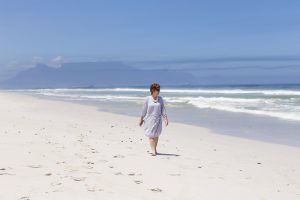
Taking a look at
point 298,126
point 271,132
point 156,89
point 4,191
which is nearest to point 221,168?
point 156,89

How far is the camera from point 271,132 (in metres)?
13.3

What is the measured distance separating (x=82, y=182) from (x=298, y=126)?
10041 millimetres

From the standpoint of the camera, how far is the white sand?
587 centimetres

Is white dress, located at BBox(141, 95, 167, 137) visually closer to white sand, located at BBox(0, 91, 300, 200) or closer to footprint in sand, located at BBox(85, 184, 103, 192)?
white sand, located at BBox(0, 91, 300, 200)

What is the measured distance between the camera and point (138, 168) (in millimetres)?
7496

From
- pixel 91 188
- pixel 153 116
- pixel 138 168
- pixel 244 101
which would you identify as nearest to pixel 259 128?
pixel 153 116

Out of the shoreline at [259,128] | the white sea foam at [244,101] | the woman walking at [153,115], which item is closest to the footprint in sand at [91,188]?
the woman walking at [153,115]

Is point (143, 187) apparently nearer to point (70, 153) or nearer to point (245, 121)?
point (70, 153)

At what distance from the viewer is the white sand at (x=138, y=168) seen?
587 centimetres

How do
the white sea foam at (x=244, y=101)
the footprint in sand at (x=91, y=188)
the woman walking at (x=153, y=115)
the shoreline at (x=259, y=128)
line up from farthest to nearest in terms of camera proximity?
the white sea foam at (x=244, y=101), the shoreline at (x=259, y=128), the woman walking at (x=153, y=115), the footprint in sand at (x=91, y=188)

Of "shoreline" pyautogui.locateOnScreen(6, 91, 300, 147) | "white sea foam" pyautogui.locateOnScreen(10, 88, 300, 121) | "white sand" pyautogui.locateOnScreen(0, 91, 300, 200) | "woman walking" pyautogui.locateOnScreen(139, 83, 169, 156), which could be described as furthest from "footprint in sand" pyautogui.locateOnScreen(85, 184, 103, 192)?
"white sea foam" pyautogui.locateOnScreen(10, 88, 300, 121)

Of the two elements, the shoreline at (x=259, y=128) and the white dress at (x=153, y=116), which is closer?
the white dress at (x=153, y=116)

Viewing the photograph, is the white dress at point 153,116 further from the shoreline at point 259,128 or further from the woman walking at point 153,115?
the shoreline at point 259,128

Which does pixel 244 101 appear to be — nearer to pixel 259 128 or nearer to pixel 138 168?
pixel 259 128
